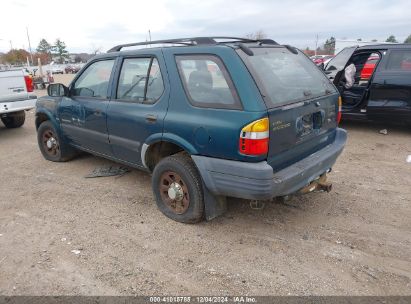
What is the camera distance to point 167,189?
3.59 m

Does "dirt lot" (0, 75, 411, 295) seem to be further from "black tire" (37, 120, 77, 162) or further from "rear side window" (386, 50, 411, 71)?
"rear side window" (386, 50, 411, 71)

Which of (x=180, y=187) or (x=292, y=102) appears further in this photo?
(x=180, y=187)

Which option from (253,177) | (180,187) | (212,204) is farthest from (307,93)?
(180,187)

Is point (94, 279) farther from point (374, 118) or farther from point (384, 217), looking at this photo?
point (374, 118)

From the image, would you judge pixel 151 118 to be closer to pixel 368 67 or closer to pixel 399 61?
pixel 399 61

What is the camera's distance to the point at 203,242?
3.21m

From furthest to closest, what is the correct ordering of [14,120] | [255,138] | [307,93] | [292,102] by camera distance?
[14,120] < [307,93] < [292,102] < [255,138]

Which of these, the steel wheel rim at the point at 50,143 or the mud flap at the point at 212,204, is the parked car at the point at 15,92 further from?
the mud flap at the point at 212,204

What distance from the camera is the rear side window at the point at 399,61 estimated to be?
6238 mm

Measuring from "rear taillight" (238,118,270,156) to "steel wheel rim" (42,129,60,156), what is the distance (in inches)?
141

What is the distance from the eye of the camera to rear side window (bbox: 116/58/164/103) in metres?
3.52

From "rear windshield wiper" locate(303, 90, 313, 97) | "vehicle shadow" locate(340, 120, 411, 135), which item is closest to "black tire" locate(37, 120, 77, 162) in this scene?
"rear windshield wiper" locate(303, 90, 313, 97)

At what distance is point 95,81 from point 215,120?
7.06ft

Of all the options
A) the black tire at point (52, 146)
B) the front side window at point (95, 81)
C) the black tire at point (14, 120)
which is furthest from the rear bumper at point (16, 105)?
the front side window at point (95, 81)
